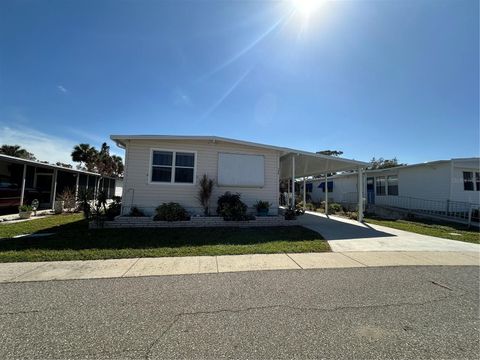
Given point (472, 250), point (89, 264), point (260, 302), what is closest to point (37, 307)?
point (89, 264)

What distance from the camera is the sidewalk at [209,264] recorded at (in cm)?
442

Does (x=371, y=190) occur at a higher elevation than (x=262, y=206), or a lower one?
higher

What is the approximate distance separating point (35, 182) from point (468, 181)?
94.6 ft

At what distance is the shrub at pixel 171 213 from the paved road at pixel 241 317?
16.9ft

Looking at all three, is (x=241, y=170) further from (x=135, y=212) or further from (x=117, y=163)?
(x=117, y=163)

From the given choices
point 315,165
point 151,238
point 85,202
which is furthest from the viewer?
point 315,165

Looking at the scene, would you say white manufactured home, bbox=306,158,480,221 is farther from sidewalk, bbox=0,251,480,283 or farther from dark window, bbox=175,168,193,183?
dark window, bbox=175,168,193,183

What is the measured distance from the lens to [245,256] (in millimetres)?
5785

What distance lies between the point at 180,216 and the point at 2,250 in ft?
16.2

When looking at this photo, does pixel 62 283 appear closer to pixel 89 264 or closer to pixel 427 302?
pixel 89 264

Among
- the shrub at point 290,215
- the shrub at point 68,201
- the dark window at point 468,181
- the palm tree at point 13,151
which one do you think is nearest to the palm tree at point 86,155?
the palm tree at point 13,151

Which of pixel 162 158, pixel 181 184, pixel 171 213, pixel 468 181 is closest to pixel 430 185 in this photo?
pixel 468 181

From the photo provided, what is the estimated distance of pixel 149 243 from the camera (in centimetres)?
664

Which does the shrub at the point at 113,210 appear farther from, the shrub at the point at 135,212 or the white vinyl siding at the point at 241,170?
the white vinyl siding at the point at 241,170
